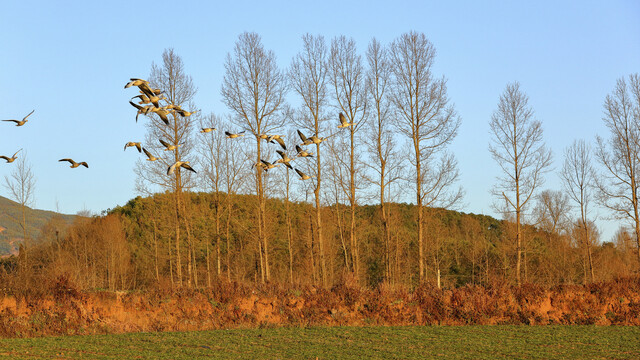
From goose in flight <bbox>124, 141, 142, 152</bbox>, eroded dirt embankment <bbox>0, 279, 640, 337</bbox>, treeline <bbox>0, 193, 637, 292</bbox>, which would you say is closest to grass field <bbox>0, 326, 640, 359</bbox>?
eroded dirt embankment <bbox>0, 279, 640, 337</bbox>

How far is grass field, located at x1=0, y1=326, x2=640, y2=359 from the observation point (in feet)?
34.5

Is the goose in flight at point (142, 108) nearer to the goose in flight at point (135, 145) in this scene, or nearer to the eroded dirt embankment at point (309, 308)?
the goose in flight at point (135, 145)

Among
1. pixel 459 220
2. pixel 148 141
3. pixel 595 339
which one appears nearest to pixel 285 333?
pixel 595 339

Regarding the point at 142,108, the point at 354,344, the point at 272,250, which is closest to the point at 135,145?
the point at 142,108

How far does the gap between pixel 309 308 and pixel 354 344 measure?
4281mm

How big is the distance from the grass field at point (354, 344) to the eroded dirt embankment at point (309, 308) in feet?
3.80

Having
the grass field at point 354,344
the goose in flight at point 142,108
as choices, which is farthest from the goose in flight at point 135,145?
the grass field at point 354,344

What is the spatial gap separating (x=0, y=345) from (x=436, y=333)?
1022 cm

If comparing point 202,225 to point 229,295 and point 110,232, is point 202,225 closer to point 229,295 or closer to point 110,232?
point 110,232

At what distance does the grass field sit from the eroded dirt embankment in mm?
1157

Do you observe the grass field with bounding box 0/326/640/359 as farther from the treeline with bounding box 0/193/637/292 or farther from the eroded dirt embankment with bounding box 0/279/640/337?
the treeline with bounding box 0/193/637/292

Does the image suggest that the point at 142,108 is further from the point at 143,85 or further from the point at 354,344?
the point at 354,344

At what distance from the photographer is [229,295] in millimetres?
16453

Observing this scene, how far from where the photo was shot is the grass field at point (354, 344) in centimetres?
1051
